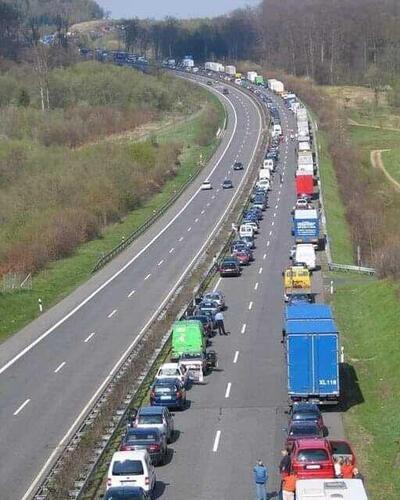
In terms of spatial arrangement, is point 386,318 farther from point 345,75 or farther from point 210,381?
point 345,75

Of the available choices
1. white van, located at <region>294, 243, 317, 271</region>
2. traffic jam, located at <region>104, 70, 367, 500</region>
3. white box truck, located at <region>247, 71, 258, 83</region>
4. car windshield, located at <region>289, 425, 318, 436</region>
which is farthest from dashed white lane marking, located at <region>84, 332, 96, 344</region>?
white box truck, located at <region>247, 71, 258, 83</region>

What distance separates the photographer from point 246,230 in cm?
7094

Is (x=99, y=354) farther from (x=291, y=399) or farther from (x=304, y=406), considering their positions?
(x=304, y=406)

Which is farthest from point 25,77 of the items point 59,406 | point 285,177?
point 59,406

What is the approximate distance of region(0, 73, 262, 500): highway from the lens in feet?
99.7

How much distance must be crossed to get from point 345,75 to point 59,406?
156259mm

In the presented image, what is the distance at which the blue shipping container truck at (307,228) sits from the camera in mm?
65875

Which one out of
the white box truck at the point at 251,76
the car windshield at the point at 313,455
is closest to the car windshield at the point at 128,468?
the car windshield at the point at 313,455

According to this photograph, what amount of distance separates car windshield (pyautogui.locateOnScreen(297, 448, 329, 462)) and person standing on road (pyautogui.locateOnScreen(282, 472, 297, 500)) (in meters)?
0.48

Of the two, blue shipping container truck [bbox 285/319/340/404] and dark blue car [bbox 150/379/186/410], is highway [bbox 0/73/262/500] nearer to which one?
dark blue car [bbox 150/379/186/410]

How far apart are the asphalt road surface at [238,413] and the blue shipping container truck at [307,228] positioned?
350 inches

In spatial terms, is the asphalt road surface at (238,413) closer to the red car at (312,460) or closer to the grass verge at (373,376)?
the grass verge at (373,376)

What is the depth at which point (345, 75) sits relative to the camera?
18375 centimetres

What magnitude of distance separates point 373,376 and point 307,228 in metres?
29.1
